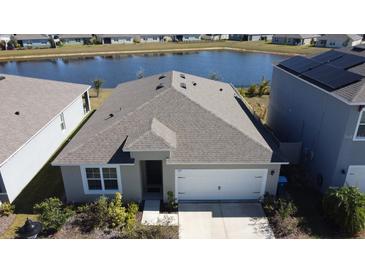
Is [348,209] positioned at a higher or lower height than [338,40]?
lower

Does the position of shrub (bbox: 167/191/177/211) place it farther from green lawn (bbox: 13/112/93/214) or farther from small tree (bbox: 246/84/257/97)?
small tree (bbox: 246/84/257/97)

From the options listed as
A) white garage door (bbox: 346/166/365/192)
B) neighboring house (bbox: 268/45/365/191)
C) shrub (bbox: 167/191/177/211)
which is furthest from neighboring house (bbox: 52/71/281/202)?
white garage door (bbox: 346/166/365/192)

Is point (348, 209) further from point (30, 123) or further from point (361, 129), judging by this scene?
point (30, 123)

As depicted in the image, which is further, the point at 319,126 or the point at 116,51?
the point at 116,51

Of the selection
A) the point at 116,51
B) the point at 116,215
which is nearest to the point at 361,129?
the point at 116,215

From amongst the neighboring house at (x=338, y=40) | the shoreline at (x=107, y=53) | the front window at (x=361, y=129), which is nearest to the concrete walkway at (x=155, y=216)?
the front window at (x=361, y=129)
